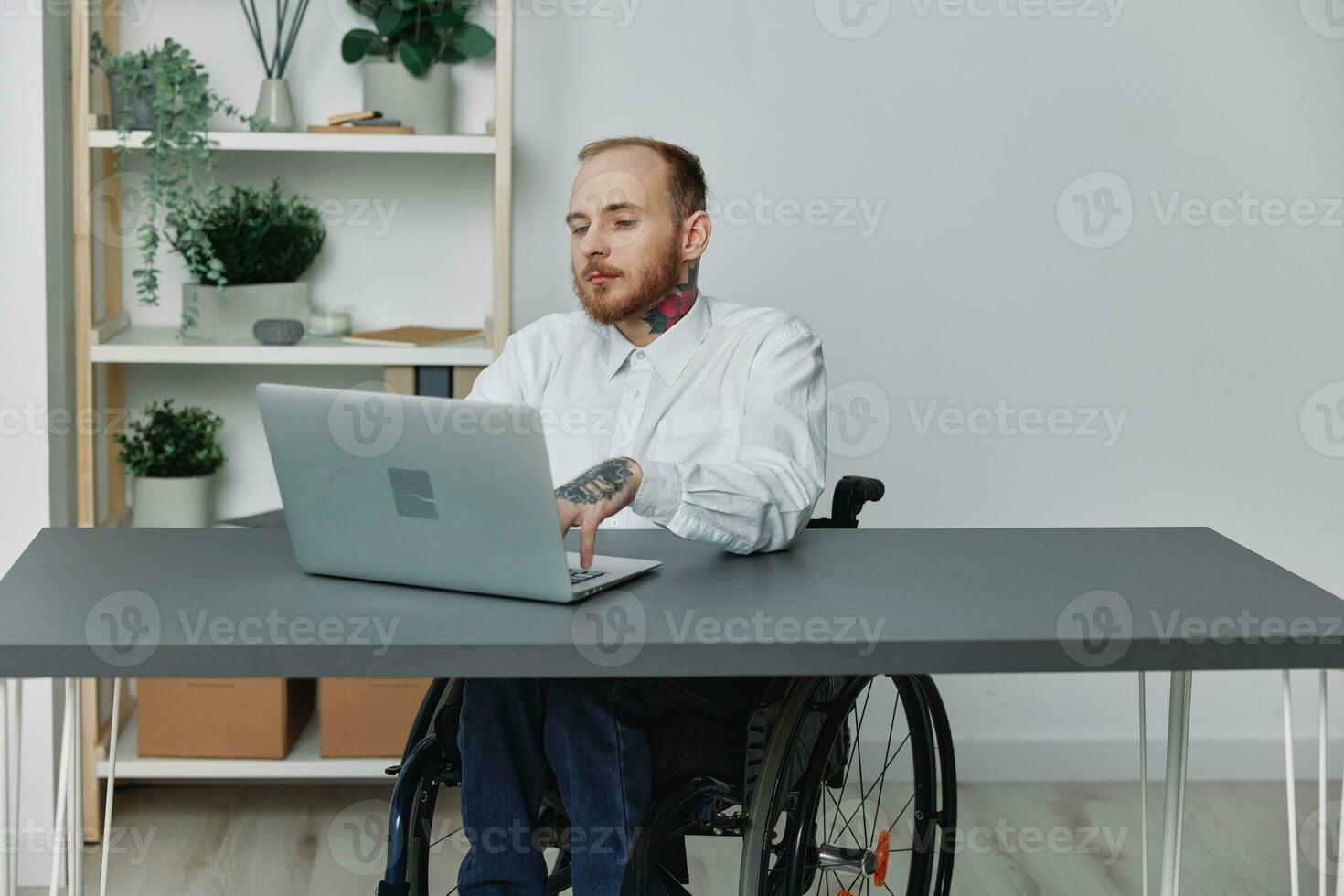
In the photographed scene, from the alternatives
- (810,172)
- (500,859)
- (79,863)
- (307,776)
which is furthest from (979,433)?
(79,863)

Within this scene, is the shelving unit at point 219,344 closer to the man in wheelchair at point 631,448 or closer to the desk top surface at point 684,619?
the man in wheelchair at point 631,448

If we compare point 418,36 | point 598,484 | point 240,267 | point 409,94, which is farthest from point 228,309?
point 598,484

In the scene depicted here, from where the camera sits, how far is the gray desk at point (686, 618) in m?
1.30

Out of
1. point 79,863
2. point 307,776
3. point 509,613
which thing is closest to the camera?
point 509,613

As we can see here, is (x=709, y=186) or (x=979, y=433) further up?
(x=709, y=186)

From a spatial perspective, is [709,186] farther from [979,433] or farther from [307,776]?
[307,776]

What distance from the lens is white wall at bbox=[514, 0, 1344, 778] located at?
304 cm

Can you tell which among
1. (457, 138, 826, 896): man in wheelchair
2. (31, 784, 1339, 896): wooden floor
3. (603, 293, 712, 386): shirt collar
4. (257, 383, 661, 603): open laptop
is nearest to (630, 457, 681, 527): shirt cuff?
(457, 138, 826, 896): man in wheelchair

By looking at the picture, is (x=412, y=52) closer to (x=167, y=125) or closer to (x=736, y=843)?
(x=167, y=125)

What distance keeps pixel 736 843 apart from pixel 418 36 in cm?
166

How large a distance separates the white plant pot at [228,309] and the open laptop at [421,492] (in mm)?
1385

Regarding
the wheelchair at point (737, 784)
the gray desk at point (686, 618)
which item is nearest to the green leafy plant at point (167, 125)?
the gray desk at point (686, 618)

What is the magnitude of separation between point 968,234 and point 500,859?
1.88 metres

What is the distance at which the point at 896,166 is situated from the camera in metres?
3.07
